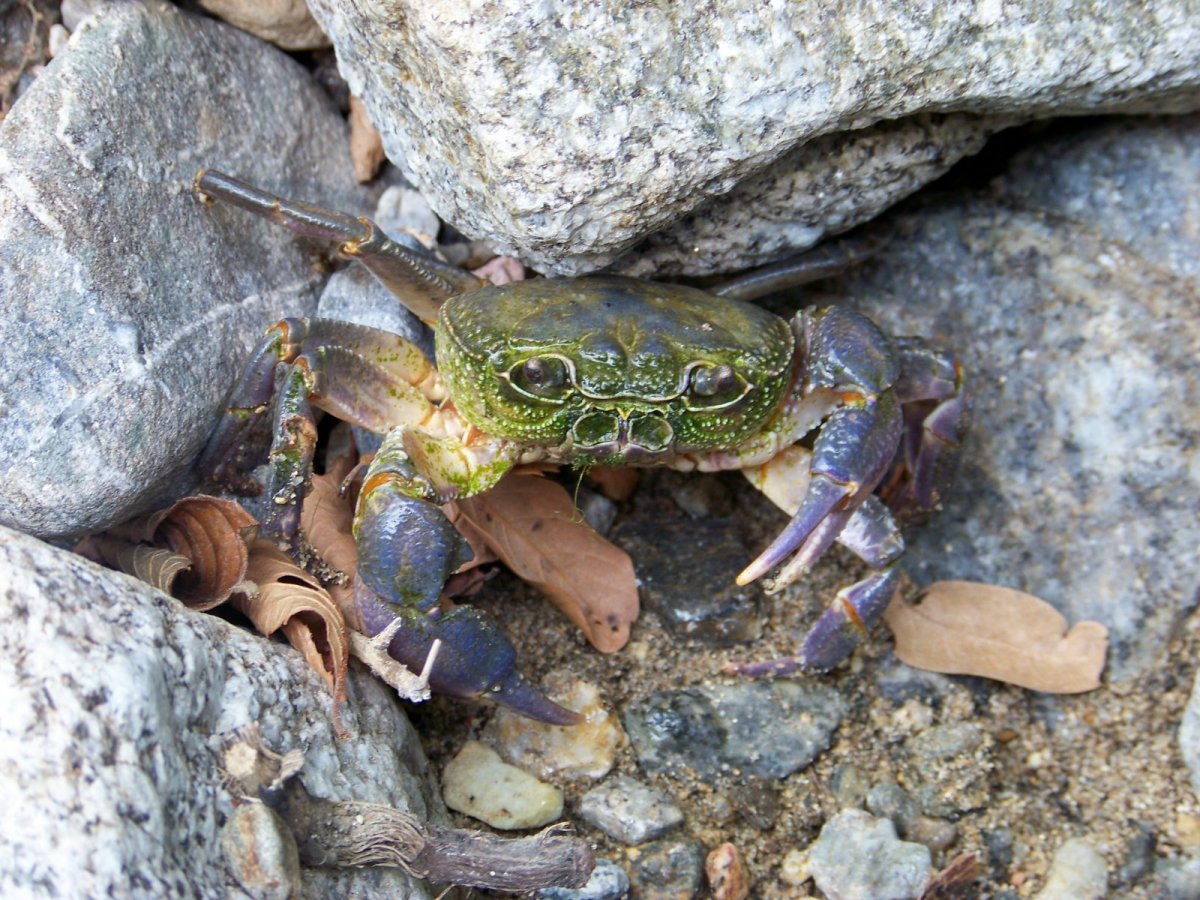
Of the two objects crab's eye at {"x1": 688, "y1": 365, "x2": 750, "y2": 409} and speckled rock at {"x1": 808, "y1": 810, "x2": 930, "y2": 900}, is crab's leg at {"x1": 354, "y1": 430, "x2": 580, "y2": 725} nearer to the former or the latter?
crab's eye at {"x1": 688, "y1": 365, "x2": 750, "y2": 409}

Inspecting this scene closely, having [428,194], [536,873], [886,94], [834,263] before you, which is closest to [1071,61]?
[886,94]

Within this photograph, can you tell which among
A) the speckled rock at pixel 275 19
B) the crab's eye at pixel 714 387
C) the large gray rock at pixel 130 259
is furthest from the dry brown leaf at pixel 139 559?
the speckled rock at pixel 275 19

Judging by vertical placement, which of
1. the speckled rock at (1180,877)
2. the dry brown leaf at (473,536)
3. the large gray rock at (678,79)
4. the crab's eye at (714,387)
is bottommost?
the speckled rock at (1180,877)

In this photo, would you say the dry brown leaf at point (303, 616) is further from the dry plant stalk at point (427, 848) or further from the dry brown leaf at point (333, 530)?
the dry plant stalk at point (427, 848)

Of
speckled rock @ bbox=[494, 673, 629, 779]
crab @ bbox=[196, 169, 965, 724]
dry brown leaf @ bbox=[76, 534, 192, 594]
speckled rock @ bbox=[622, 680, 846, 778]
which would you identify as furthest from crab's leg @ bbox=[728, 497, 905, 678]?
dry brown leaf @ bbox=[76, 534, 192, 594]

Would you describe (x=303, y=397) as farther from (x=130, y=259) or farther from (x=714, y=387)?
(x=714, y=387)
